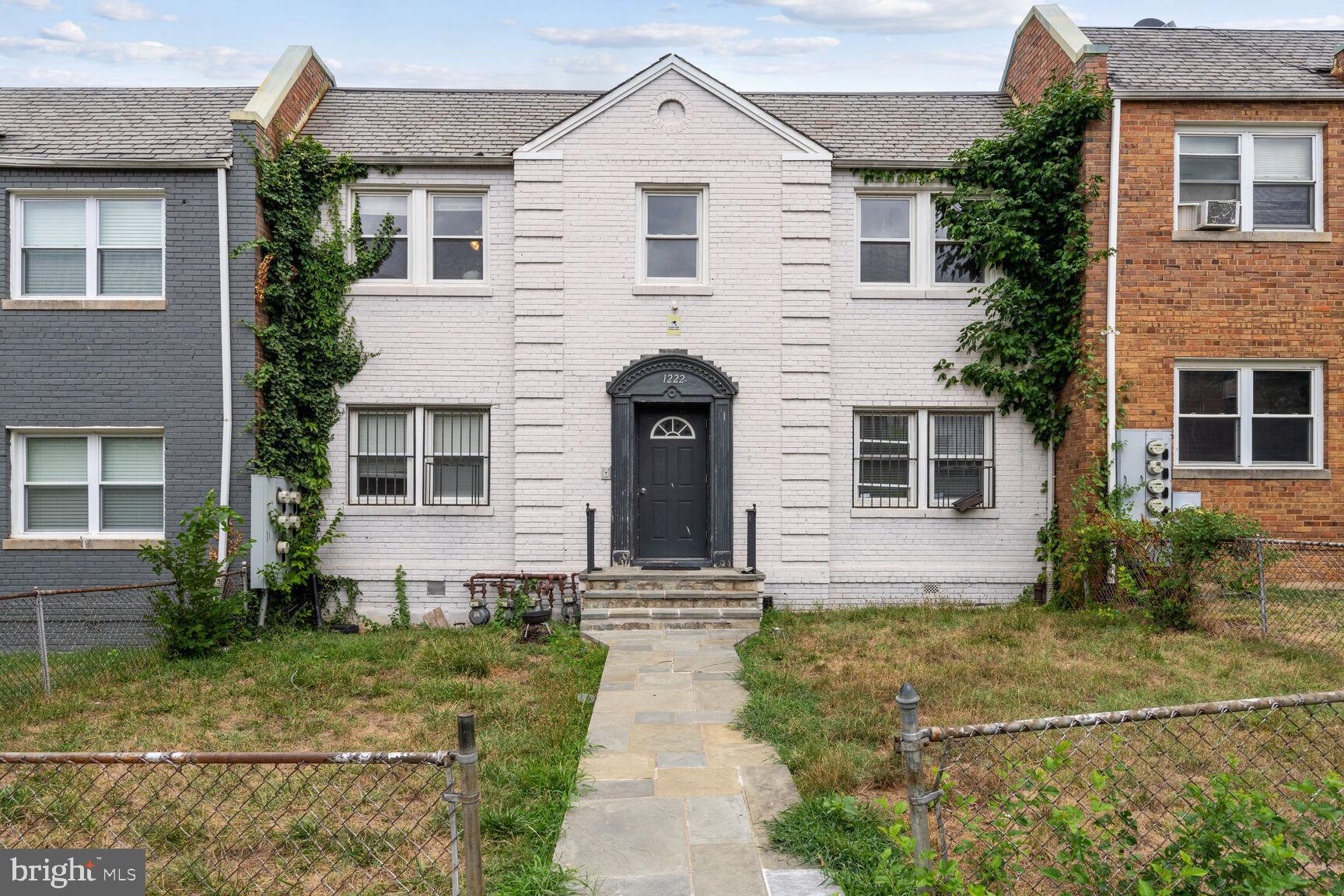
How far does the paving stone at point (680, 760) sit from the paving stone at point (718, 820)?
1.90 ft

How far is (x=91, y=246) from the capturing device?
1127 cm

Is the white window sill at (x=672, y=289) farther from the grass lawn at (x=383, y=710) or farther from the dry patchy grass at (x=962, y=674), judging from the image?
the grass lawn at (x=383, y=710)

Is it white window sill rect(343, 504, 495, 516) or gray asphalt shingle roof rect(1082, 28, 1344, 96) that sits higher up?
gray asphalt shingle roof rect(1082, 28, 1344, 96)

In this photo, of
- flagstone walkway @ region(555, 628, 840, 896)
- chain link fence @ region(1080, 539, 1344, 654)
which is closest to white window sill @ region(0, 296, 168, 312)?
flagstone walkway @ region(555, 628, 840, 896)

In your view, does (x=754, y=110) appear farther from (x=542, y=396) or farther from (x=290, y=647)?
(x=290, y=647)

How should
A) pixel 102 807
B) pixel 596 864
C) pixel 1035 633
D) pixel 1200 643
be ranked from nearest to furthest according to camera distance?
pixel 596 864 < pixel 102 807 < pixel 1200 643 < pixel 1035 633

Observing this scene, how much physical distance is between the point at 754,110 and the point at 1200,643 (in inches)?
328

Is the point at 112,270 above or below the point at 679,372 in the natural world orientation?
above

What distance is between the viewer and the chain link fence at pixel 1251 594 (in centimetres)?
902

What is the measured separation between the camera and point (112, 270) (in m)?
11.4

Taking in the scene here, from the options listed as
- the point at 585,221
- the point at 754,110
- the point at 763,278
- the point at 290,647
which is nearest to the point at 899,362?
the point at 763,278

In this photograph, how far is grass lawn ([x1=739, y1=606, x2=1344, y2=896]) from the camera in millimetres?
4789

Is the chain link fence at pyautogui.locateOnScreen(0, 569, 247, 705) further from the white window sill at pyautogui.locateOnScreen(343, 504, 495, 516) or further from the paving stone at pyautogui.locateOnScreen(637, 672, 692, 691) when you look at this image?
the paving stone at pyautogui.locateOnScreen(637, 672, 692, 691)

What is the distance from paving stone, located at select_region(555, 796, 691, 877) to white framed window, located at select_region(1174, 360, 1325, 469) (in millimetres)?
9580
